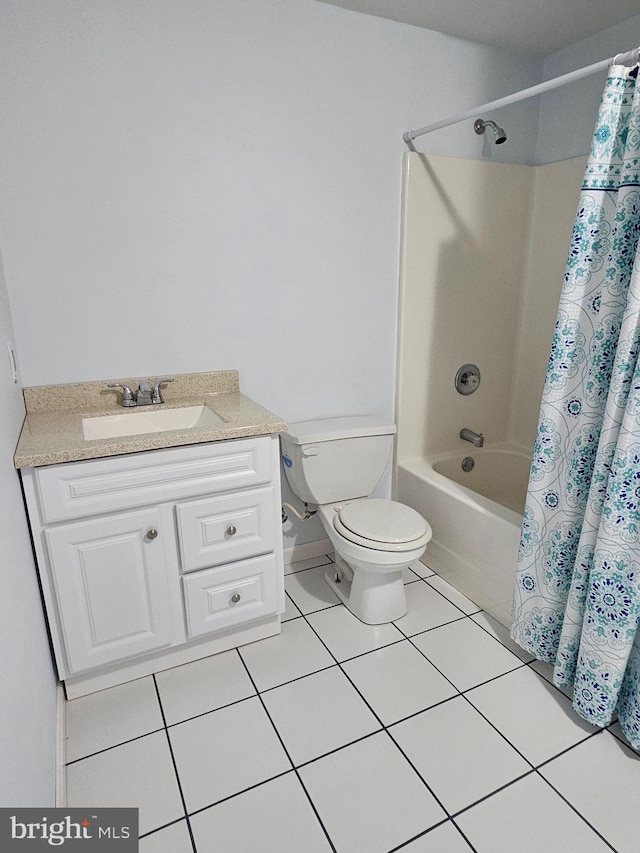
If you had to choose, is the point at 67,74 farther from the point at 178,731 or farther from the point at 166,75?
the point at 178,731

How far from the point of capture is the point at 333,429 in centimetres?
214

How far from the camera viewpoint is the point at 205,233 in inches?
76.2

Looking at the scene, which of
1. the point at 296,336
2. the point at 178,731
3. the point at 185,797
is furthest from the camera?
the point at 296,336

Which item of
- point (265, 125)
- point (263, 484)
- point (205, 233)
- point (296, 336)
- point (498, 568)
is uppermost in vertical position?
point (265, 125)

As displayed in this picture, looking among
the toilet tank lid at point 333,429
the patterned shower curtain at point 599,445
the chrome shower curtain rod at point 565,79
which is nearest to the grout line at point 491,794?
the patterned shower curtain at point 599,445

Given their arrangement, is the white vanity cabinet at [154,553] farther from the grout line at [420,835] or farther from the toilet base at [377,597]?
the grout line at [420,835]

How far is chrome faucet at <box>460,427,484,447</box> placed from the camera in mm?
2604

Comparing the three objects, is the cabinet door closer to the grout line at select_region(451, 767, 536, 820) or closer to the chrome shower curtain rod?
the grout line at select_region(451, 767, 536, 820)

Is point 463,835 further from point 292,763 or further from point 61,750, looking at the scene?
point 61,750

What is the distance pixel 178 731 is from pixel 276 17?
2.45 m

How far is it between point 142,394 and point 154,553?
606 millimetres

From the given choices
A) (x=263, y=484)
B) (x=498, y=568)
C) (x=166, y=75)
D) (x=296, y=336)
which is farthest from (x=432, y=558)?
(x=166, y=75)

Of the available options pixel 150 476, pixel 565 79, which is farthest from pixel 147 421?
pixel 565 79

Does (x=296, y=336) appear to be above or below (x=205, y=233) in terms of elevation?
below
